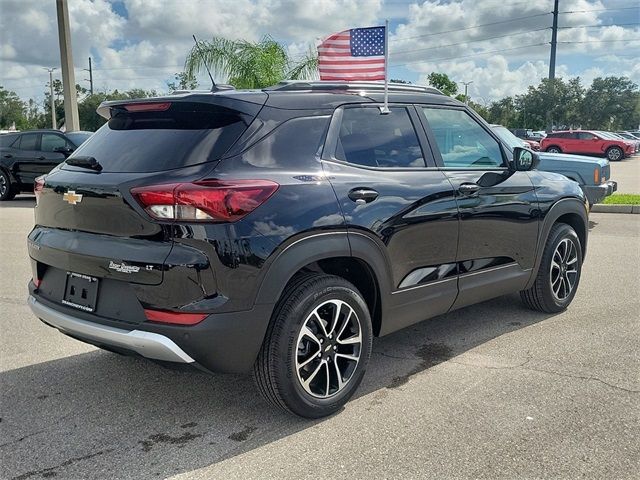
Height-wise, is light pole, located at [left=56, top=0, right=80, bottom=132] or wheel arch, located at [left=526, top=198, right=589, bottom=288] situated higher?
light pole, located at [left=56, top=0, right=80, bottom=132]

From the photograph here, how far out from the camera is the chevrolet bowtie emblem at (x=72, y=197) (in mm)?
3238

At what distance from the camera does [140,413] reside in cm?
342

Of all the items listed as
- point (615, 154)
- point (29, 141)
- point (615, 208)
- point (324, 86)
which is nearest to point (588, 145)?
point (615, 154)

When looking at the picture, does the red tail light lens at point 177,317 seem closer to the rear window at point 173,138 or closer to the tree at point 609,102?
the rear window at point 173,138

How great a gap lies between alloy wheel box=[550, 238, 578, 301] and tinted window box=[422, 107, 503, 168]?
44.5 inches

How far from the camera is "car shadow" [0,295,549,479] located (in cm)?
292

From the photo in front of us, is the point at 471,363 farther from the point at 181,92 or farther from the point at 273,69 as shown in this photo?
the point at 273,69

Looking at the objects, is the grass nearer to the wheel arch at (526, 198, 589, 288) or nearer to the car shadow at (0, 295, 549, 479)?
the wheel arch at (526, 198, 589, 288)

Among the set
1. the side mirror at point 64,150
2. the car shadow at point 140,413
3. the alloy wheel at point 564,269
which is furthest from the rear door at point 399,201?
the side mirror at point 64,150

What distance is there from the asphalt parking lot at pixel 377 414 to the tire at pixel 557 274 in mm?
286

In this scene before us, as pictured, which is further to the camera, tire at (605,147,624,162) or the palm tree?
tire at (605,147,624,162)

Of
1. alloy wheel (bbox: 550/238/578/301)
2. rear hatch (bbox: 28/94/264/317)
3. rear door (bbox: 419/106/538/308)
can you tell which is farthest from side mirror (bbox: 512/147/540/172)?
rear hatch (bbox: 28/94/264/317)

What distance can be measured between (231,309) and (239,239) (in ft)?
1.10

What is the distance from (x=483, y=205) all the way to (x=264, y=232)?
6.36ft
